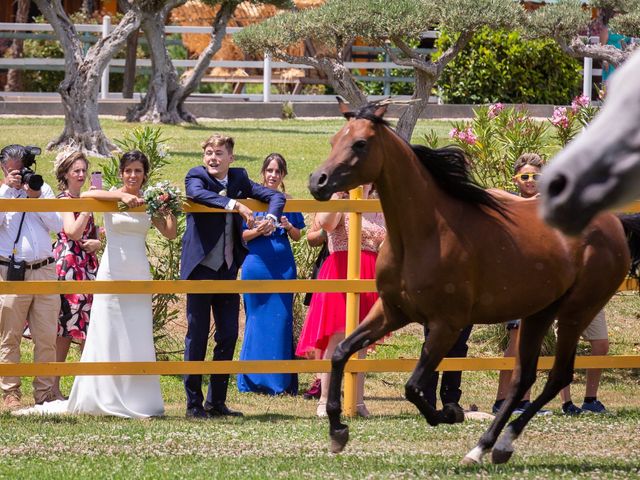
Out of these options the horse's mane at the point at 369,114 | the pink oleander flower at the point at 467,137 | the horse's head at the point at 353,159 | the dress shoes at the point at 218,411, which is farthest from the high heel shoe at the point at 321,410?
the pink oleander flower at the point at 467,137

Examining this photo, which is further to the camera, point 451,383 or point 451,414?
point 451,383

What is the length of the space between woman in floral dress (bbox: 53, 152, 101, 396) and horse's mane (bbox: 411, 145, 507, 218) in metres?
2.96

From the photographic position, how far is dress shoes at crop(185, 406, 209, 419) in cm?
816

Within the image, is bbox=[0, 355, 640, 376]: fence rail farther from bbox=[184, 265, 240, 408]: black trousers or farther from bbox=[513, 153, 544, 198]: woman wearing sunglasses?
bbox=[513, 153, 544, 198]: woman wearing sunglasses

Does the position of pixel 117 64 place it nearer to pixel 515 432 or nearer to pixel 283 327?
pixel 283 327

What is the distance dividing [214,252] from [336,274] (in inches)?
40.1

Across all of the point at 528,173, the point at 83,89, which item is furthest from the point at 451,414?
the point at 83,89

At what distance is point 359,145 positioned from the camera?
6.06 m

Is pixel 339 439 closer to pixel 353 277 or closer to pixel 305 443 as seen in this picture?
pixel 305 443

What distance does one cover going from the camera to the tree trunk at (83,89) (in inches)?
647

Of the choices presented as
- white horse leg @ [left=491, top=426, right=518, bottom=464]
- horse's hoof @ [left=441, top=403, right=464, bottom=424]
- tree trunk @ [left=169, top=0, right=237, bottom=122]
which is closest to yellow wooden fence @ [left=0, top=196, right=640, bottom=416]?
horse's hoof @ [left=441, top=403, right=464, bottom=424]

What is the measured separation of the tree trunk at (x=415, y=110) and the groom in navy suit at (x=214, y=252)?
143 inches

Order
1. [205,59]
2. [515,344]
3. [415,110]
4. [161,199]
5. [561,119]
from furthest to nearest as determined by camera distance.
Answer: [205,59] < [415,110] < [561,119] < [515,344] < [161,199]

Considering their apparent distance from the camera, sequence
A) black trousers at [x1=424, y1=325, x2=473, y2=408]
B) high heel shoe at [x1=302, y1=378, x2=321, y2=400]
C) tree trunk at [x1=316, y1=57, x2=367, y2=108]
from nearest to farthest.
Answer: black trousers at [x1=424, y1=325, x2=473, y2=408]
high heel shoe at [x1=302, y1=378, x2=321, y2=400]
tree trunk at [x1=316, y1=57, x2=367, y2=108]
